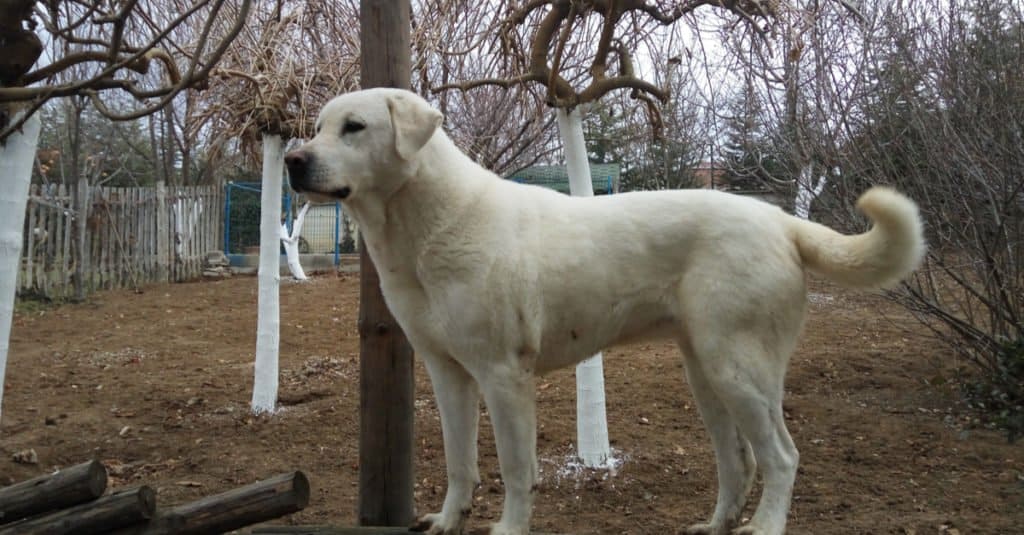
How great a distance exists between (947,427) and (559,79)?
4.21 metres

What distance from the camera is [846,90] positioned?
7.14 m

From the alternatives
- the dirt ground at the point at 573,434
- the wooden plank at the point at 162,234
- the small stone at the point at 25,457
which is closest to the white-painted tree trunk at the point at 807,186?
the dirt ground at the point at 573,434

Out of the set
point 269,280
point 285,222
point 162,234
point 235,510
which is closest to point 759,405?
point 235,510

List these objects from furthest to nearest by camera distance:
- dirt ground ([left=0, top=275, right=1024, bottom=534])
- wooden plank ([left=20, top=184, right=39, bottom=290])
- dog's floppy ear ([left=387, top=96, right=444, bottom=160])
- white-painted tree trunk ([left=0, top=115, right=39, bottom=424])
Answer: wooden plank ([left=20, top=184, right=39, bottom=290])
dirt ground ([left=0, top=275, right=1024, bottom=534])
white-painted tree trunk ([left=0, top=115, right=39, bottom=424])
dog's floppy ear ([left=387, top=96, right=444, bottom=160])

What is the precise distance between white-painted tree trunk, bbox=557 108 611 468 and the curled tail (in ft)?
8.23

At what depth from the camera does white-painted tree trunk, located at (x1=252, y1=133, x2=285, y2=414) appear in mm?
6690

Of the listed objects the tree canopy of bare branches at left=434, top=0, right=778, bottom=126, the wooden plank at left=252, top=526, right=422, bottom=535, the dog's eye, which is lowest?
the wooden plank at left=252, top=526, right=422, bottom=535

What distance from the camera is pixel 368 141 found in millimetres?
2787

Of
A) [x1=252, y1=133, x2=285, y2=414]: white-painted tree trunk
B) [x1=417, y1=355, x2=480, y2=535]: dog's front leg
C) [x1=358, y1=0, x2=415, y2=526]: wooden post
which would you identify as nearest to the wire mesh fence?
[x1=252, y1=133, x2=285, y2=414]: white-painted tree trunk

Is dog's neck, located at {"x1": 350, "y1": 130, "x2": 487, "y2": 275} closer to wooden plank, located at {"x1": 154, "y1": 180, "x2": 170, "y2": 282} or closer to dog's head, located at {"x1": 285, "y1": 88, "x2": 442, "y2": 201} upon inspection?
dog's head, located at {"x1": 285, "y1": 88, "x2": 442, "y2": 201}

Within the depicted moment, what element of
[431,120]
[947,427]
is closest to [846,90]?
[947,427]

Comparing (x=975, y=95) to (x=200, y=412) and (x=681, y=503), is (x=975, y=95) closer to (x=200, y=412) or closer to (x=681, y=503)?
(x=681, y=503)

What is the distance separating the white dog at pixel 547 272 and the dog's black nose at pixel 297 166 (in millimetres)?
10

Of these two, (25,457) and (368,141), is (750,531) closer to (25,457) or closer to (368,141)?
(368,141)
